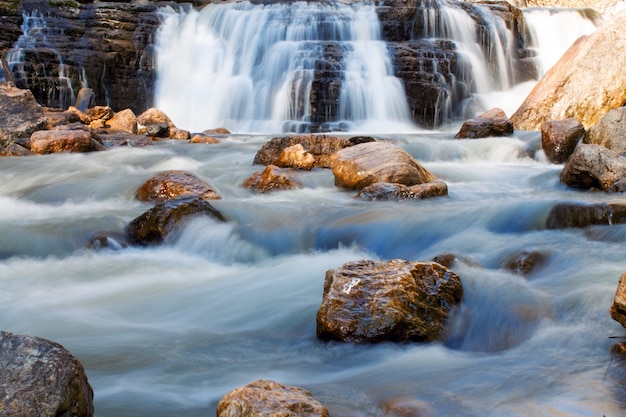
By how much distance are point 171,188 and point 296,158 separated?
1.99 meters

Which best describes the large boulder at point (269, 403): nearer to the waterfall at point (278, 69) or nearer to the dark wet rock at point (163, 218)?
the dark wet rock at point (163, 218)

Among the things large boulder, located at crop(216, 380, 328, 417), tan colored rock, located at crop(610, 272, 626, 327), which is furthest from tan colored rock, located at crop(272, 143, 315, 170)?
large boulder, located at crop(216, 380, 328, 417)

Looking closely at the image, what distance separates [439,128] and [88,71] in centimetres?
934

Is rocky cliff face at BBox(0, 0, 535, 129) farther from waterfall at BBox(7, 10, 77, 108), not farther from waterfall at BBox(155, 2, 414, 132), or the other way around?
waterfall at BBox(155, 2, 414, 132)

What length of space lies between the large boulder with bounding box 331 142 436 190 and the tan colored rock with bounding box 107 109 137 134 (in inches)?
270

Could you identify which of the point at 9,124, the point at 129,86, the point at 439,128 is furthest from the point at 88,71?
the point at 439,128

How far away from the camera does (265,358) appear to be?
3.78 m

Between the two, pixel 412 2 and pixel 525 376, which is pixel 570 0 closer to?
pixel 412 2

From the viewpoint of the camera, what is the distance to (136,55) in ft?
60.1

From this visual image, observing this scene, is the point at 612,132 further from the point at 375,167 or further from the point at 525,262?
the point at 525,262

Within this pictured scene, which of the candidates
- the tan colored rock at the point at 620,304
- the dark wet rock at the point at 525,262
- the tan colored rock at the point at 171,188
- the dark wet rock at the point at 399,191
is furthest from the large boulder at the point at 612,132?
the tan colored rock at the point at 620,304

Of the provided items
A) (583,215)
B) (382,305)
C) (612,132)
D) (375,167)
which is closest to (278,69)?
(375,167)

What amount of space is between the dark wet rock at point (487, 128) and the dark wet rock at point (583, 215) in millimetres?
4865

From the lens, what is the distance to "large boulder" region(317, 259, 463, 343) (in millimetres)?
3686
